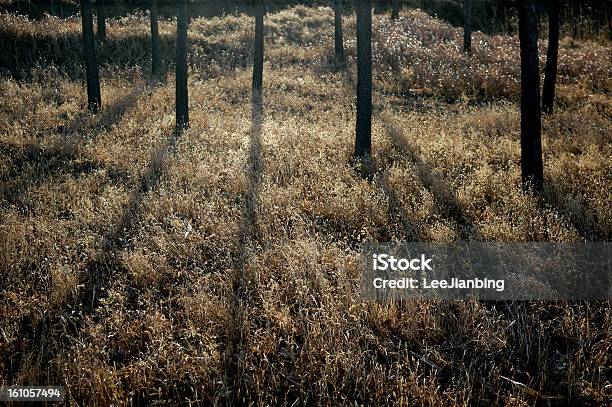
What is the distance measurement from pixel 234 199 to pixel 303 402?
165 inches

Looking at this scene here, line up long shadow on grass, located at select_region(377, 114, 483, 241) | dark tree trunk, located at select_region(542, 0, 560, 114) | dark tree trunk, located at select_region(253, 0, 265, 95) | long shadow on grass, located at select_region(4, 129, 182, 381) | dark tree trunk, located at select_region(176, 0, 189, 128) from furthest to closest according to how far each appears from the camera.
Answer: dark tree trunk, located at select_region(253, 0, 265, 95) < dark tree trunk, located at select_region(542, 0, 560, 114) < dark tree trunk, located at select_region(176, 0, 189, 128) < long shadow on grass, located at select_region(377, 114, 483, 241) < long shadow on grass, located at select_region(4, 129, 182, 381)

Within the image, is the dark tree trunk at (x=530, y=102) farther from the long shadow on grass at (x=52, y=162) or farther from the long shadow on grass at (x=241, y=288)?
the long shadow on grass at (x=52, y=162)

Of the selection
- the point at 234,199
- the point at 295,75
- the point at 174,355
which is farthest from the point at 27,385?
the point at 295,75

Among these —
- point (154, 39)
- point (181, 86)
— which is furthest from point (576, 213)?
point (154, 39)

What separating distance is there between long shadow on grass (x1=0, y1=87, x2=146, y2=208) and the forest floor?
5 cm

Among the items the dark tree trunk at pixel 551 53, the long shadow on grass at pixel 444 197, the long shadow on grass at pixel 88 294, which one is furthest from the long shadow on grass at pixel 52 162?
the dark tree trunk at pixel 551 53

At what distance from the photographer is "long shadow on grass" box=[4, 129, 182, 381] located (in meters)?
3.87

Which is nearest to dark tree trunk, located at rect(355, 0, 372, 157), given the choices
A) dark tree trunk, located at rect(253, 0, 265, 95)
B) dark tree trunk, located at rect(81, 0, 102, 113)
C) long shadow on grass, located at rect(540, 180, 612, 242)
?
long shadow on grass, located at rect(540, 180, 612, 242)

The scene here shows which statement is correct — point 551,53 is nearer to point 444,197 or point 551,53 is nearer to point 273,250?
point 444,197

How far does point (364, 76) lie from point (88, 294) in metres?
6.89

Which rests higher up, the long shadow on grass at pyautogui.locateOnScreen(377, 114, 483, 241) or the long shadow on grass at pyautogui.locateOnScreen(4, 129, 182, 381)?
the long shadow on grass at pyautogui.locateOnScreen(377, 114, 483, 241)

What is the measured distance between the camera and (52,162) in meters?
8.95

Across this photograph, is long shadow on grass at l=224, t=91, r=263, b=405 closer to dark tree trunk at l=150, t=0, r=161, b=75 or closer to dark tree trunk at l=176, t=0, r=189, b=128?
dark tree trunk at l=176, t=0, r=189, b=128

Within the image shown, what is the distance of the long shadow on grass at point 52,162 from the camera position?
25.1 feet
